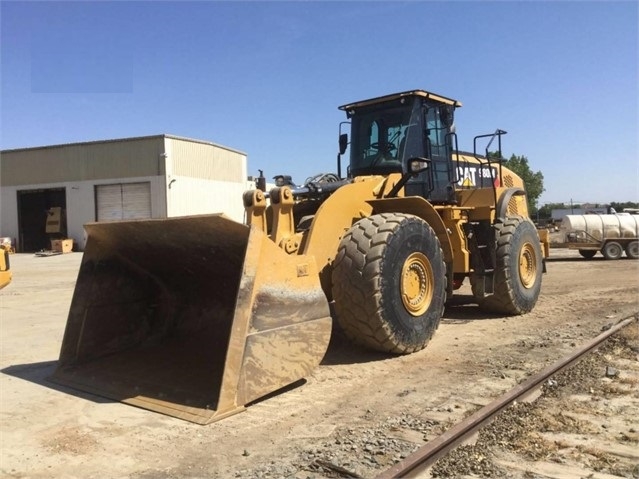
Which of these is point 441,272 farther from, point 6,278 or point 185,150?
point 185,150

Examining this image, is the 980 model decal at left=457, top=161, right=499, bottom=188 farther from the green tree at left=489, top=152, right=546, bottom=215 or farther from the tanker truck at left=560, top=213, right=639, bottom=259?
the green tree at left=489, top=152, right=546, bottom=215

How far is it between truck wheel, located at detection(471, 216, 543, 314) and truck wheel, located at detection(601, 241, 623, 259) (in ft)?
48.6

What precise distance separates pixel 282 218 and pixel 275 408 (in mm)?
1939

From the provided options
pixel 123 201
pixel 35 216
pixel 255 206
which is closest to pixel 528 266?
pixel 255 206

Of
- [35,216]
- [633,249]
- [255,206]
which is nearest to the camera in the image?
[255,206]

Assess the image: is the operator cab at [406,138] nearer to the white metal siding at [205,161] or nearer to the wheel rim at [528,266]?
the wheel rim at [528,266]

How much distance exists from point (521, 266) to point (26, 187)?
32426mm

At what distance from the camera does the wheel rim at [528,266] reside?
9.25m

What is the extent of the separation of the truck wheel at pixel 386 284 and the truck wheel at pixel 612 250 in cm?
1868

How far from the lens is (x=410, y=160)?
711 cm

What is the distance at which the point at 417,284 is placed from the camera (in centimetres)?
648

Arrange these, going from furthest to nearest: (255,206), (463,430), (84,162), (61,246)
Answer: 1. (84,162)
2. (61,246)
3. (255,206)
4. (463,430)

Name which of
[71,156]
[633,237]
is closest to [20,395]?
[633,237]

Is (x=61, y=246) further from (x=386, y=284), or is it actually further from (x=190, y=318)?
Answer: (x=386, y=284)
